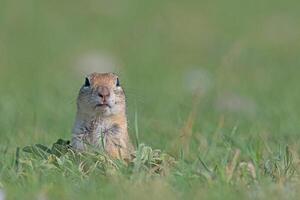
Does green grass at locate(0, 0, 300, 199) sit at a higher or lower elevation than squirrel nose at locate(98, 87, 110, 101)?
lower

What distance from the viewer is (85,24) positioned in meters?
15.6

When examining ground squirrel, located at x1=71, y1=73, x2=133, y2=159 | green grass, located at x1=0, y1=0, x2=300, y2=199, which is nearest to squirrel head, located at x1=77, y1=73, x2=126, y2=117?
ground squirrel, located at x1=71, y1=73, x2=133, y2=159

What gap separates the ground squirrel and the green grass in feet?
0.71

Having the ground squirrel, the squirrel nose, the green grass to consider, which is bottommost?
the green grass

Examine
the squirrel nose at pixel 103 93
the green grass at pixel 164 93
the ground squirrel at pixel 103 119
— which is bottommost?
the green grass at pixel 164 93

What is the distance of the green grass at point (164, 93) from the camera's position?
4953mm

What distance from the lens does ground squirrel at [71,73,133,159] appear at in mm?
5633

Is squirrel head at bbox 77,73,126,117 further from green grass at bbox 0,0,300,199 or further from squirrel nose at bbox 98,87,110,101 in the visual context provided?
green grass at bbox 0,0,300,199

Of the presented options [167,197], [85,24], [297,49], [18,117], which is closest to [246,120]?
[18,117]

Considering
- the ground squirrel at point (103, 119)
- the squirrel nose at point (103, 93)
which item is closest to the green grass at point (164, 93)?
the ground squirrel at point (103, 119)

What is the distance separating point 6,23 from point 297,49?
13.1 ft

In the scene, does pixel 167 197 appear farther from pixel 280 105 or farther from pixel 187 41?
pixel 187 41

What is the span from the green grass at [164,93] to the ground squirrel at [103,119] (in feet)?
0.71

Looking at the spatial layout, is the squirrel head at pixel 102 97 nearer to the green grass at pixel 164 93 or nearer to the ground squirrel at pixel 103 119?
the ground squirrel at pixel 103 119
